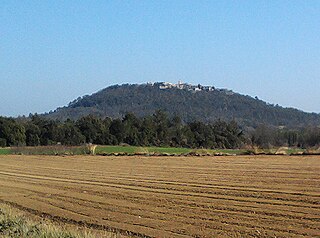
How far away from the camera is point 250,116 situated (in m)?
188

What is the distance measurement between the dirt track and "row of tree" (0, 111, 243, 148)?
44.0 meters

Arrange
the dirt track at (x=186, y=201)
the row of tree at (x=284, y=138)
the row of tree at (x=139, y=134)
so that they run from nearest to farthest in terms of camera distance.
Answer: the dirt track at (x=186, y=201), the row of tree at (x=284, y=138), the row of tree at (x=139, y=134)

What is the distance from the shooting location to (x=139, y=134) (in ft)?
255

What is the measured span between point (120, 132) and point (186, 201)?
58.2m

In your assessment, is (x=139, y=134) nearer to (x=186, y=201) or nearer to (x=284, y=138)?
(x=284, y=138)

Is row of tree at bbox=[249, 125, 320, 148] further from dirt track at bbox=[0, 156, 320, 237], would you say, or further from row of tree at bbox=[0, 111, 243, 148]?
dirt track at bbox=[0, 156, 320, 237]

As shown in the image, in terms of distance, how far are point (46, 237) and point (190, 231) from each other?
14.5 ft

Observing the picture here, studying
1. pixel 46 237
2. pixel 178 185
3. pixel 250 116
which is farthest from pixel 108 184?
pixel 250 116

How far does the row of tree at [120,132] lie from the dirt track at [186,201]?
44.0m

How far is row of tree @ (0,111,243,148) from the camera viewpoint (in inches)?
2857

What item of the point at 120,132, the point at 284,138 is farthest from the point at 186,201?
the point at 284,138

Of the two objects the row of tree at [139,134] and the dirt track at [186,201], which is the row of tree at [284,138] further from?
the dirt track at [186,201]

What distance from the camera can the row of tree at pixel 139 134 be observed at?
7169 cm

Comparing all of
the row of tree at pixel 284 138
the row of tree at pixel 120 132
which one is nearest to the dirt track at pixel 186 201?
the row of tree at pixel 284 138
